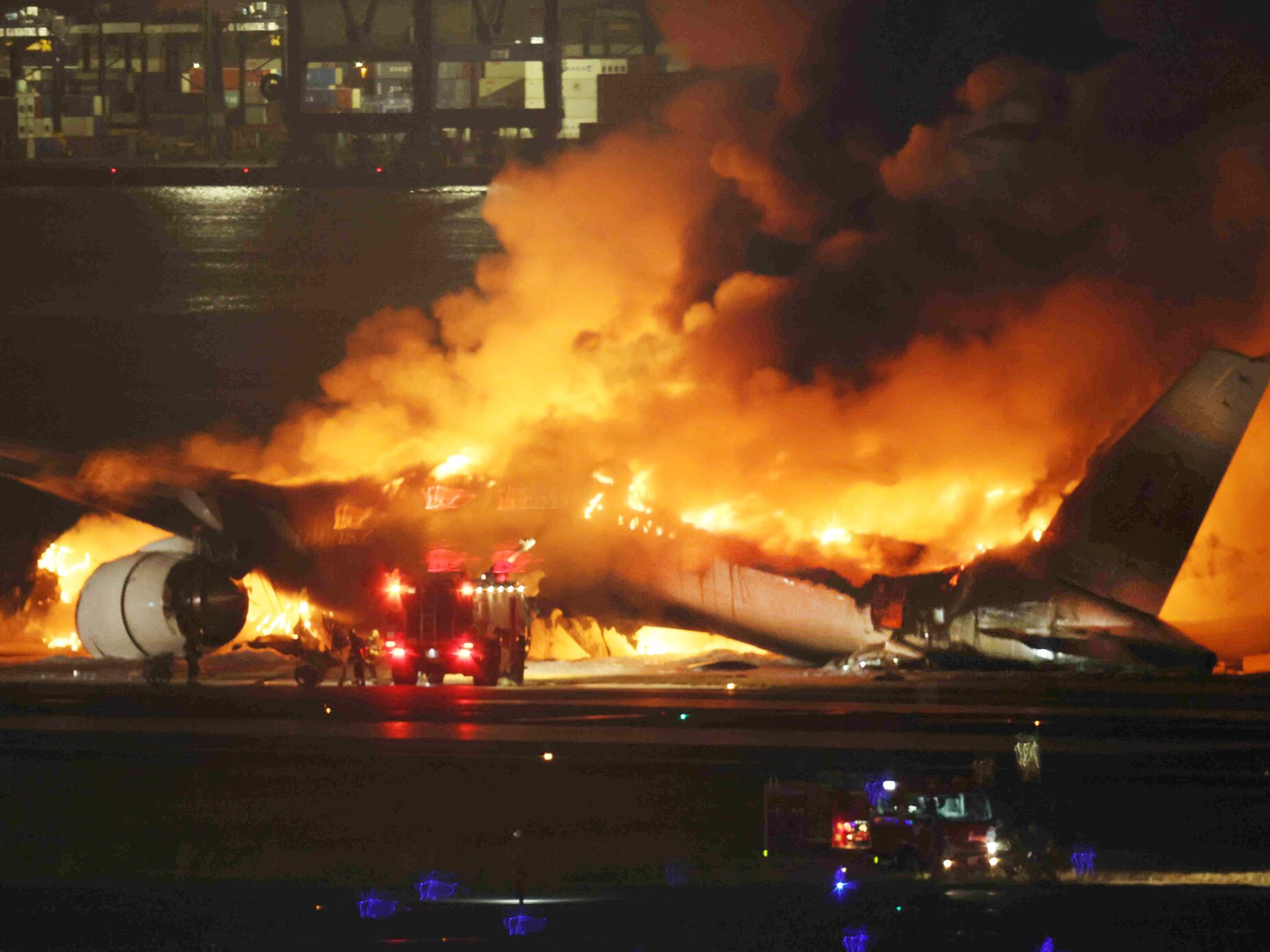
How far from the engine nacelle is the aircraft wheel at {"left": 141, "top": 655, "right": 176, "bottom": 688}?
468 mm

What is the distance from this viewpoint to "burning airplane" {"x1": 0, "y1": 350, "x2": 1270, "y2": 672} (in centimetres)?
2605

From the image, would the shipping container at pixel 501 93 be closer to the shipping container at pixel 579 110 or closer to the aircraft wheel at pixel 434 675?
the shipping container at pixel 579 110

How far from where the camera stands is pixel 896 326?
32344 mm

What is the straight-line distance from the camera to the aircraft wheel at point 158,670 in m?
28.0

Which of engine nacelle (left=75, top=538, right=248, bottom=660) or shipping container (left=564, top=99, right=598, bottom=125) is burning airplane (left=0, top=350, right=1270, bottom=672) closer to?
engine nacelle (left=75, top=538, right=248, bottom=660)

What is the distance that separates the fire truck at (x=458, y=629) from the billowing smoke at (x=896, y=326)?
397 centimetres

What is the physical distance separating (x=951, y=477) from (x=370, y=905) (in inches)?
782

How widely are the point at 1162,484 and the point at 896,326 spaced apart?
8233mm

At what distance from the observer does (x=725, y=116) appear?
119 ft

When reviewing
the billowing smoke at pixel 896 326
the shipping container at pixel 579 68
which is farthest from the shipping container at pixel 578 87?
the billowing smoke at pixel 896 326

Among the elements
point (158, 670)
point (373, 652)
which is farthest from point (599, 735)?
point (158, 670)

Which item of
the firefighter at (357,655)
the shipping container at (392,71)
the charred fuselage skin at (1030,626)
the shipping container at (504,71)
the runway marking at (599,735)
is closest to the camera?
the runway marking at (599,735)

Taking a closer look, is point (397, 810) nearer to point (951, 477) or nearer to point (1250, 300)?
point (951, 477)

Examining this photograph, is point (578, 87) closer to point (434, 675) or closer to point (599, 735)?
point (434, 675)
